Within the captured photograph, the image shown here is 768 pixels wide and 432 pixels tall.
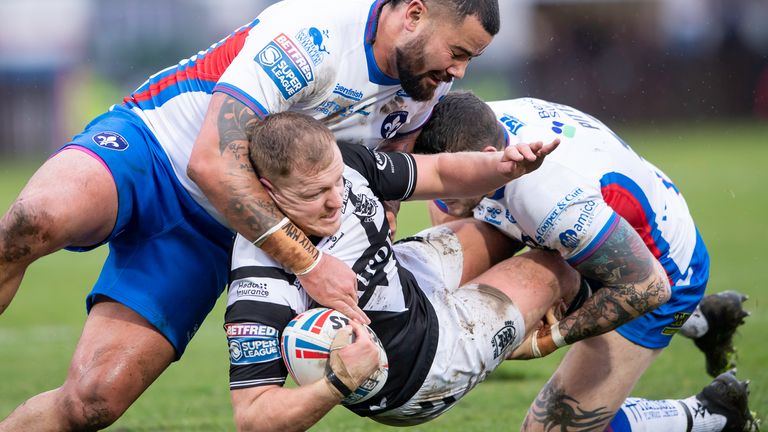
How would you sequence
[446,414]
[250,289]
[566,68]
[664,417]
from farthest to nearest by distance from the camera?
1. [566,68]
2. [446,414]
3. [664,417]
4. [250,289]

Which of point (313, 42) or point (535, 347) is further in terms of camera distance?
point (535, 347)

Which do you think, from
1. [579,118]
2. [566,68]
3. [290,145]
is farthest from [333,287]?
[566,68]

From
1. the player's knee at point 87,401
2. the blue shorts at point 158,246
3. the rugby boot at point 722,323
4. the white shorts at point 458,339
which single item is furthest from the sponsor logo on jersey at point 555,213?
the player's knee at point 87,401

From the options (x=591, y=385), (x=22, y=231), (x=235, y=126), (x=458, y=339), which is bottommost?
(x=591, y=385)

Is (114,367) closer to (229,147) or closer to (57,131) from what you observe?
(229,147)

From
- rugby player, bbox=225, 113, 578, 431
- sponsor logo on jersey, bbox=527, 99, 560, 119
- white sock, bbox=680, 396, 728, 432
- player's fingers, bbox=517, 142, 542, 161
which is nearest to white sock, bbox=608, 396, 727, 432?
white sock, bbox=680, 396, 728, 432

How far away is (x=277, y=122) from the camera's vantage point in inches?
164

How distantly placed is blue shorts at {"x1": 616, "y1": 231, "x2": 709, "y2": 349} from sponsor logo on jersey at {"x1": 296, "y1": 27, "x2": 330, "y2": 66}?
2.33 meters

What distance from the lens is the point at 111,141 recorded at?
470 cm

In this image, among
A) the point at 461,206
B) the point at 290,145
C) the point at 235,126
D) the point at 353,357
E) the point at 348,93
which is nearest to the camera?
the point at 353,357

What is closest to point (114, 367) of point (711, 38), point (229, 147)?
point (229, 147)

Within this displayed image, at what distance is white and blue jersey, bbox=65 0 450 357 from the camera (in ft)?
15.2

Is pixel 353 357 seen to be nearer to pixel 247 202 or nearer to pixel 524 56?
pixel 247 202

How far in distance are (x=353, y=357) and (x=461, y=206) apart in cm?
193
